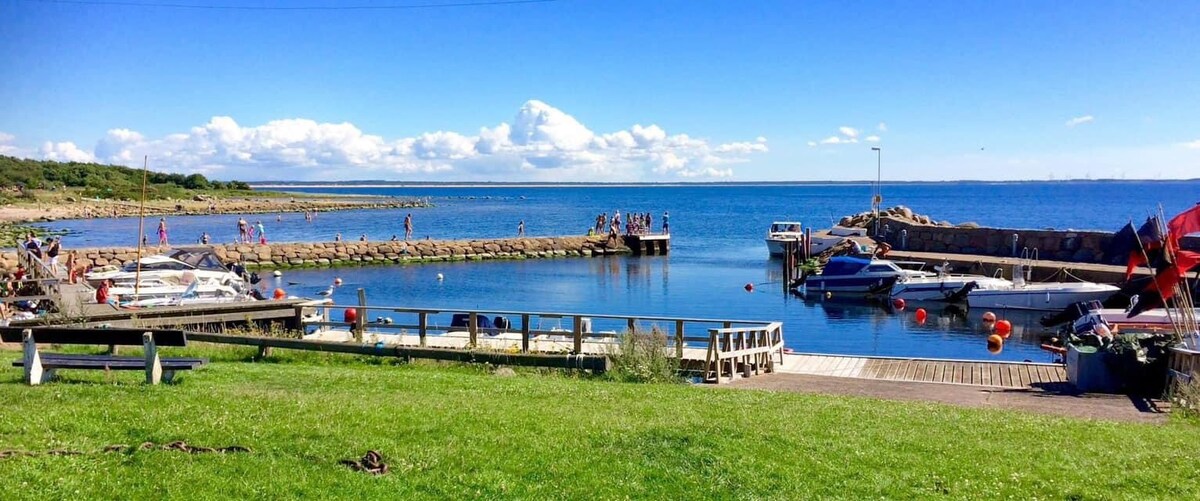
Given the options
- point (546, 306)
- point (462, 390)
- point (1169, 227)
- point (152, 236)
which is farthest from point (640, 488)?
point (152, 236)

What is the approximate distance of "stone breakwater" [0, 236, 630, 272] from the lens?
158ft

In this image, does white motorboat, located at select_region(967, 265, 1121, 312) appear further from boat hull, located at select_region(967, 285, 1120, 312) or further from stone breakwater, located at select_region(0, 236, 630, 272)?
stone breakwater, located at select_region(0, 236, 630, 272)

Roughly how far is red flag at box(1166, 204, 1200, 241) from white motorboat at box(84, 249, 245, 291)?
2616 cm

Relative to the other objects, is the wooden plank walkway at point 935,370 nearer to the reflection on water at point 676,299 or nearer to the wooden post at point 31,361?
A: the reflection on water at point 676,299

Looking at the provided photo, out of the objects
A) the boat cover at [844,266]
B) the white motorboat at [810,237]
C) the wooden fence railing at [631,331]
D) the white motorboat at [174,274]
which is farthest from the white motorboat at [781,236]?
the wooden fence railing at [631,331]

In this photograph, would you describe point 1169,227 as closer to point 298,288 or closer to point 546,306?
point 546,306

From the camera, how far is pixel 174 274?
30.9 metres

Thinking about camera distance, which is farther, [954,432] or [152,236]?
[152,236]

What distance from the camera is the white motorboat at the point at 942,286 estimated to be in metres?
37.7

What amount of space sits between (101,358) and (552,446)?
247 inches

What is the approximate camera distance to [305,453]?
791 centimetres

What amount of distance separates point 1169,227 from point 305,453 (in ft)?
44.3

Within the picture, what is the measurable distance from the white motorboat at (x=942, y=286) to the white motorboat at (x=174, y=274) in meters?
25.5

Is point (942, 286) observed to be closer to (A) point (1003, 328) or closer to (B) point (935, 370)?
(A) point (1003, 328)
